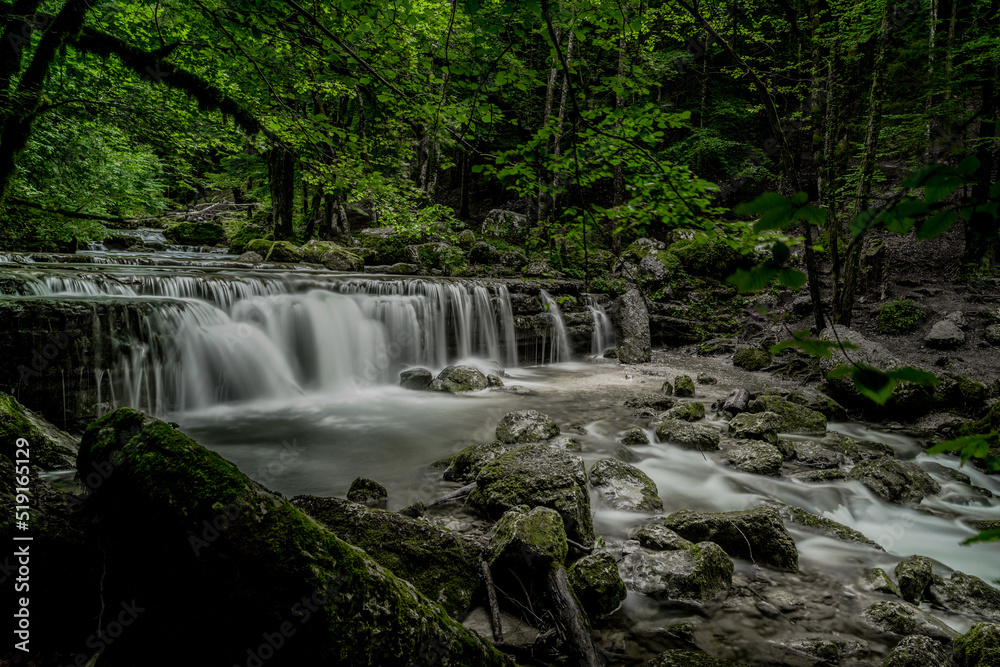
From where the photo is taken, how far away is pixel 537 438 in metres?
5.91

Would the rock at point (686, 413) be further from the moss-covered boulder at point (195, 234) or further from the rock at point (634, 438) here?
the moss-covered boulder at point (195, 234)

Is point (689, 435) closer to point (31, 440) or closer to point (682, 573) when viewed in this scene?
point (682, 573)

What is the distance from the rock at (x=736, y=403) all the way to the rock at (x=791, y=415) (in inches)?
4.7

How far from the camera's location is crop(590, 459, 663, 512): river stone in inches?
168

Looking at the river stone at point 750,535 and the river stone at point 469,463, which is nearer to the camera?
the river stone at point 750,535

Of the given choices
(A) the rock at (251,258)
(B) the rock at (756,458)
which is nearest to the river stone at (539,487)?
(B) the rock at (756,458)

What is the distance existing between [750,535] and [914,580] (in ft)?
3.32

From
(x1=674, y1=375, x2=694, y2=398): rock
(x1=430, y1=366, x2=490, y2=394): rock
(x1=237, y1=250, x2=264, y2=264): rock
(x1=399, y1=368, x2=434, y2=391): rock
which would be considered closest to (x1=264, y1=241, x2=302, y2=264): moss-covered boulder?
(x1=237, y1=250, x2=264, y2=264): rock

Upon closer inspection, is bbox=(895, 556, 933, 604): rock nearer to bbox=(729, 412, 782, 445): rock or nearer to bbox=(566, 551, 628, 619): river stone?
bbox=(566, 551, 628, 619): river stone

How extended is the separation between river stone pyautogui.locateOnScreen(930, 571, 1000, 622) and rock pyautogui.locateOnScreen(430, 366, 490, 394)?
23.7 feet

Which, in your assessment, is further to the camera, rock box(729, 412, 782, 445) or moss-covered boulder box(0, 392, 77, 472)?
rock box(729, 412, 782, 445)

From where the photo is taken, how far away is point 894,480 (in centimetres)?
475

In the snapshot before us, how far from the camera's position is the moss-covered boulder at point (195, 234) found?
62.3 ft

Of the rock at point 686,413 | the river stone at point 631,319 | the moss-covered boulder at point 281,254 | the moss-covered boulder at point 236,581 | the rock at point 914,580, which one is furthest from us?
the moss-covered boulder at point 281,254
